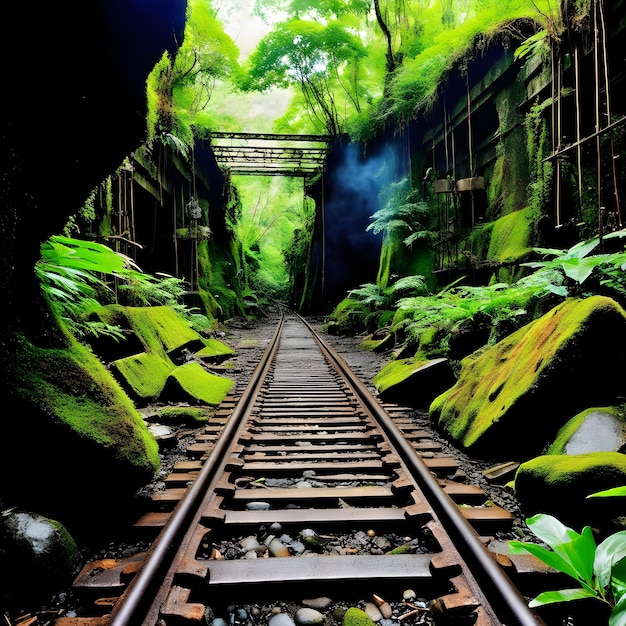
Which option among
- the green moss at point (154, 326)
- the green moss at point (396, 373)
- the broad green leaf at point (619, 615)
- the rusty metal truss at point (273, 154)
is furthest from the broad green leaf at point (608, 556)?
the rusty metal truss at point (273, 154)

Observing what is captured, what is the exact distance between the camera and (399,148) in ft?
52.1

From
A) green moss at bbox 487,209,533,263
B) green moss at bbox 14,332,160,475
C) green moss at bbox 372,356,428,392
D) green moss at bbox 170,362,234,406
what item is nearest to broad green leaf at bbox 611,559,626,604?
green moss at bbox 14,332,160,475

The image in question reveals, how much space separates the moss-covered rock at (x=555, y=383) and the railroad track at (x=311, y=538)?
19.6 inches

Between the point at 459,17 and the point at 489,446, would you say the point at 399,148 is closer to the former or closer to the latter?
the point at 459,17

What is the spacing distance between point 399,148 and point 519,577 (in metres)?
16.3

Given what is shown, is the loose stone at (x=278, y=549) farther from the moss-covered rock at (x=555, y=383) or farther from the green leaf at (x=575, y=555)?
the moss-covered rock at (x=555, y=383)

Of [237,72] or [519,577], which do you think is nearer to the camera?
[519,577]

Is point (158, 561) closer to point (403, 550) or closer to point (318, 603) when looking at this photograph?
point (318, 603)

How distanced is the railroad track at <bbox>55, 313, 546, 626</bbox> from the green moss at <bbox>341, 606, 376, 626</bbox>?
0.45 ft

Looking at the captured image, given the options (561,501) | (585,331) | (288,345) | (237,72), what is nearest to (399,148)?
(237,72)

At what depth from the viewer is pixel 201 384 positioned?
5168mm

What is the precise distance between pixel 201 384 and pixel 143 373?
707 mm

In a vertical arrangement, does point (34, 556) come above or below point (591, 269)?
below

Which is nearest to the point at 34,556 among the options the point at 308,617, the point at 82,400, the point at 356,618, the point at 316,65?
the point at 82,400
